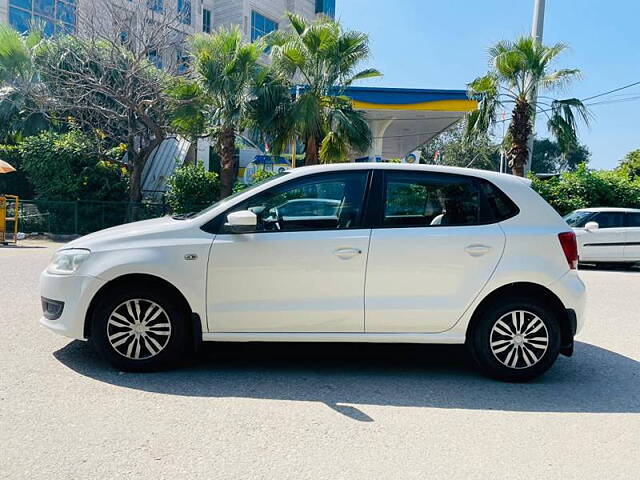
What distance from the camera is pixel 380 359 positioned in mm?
5074

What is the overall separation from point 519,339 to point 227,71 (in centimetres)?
1332

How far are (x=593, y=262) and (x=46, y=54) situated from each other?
61.3ft

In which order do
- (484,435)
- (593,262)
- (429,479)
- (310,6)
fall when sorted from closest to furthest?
(429,479)
(484,435)
(593,262)
(310,6)

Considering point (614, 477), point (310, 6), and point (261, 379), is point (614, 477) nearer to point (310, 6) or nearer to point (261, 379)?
point (261, 379)

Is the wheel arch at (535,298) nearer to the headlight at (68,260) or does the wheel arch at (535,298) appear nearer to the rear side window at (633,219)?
the headlight at (68,260)

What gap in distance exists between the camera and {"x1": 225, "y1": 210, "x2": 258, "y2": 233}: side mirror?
165 inches

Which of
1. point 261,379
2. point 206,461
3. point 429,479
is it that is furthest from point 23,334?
point 429,479

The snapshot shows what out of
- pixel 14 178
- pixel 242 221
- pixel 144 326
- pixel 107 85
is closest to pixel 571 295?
pixel 242 221

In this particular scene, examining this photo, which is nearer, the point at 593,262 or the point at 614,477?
the point at 614,477

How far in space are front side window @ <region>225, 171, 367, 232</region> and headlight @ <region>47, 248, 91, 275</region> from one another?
134 centimetres

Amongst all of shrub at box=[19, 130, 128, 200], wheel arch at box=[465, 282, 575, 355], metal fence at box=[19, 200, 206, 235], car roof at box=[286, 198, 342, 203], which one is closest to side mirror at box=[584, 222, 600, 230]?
wheel arch at box=[465, 282, 575, 355]

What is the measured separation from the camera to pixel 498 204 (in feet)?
15.0

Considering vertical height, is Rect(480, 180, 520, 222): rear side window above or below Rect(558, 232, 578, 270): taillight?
above

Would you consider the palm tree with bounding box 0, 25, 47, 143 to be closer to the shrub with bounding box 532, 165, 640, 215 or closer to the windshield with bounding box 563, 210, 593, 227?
the windshield with bounding box 563, 210, 593, 227
